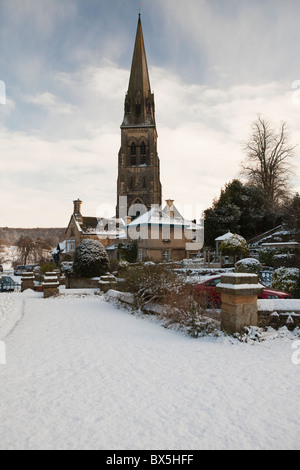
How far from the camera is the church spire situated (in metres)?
56.3

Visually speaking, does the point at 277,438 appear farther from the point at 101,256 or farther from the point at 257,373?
the point at 101,256

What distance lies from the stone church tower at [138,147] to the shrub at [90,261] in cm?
3077

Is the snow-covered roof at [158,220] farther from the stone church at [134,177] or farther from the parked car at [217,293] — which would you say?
the parked car at [217,293]

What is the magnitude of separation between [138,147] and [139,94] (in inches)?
433

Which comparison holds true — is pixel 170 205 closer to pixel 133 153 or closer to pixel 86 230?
pixel 86 230

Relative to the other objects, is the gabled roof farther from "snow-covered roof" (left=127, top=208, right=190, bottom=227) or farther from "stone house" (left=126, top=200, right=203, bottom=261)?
"stone house" (left=126, top=200, right=203, bottom=261)

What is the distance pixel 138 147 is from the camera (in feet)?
181

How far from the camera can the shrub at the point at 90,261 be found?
2047 centimetres

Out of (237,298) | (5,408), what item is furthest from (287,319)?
(5,408)

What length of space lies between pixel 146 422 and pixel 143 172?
52.5 meters

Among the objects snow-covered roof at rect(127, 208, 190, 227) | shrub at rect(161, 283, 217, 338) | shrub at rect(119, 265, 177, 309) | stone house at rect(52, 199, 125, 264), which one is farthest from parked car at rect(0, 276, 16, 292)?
stone house at rect(52, 199, 125, 264)

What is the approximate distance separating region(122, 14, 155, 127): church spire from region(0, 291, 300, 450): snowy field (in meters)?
54.1
